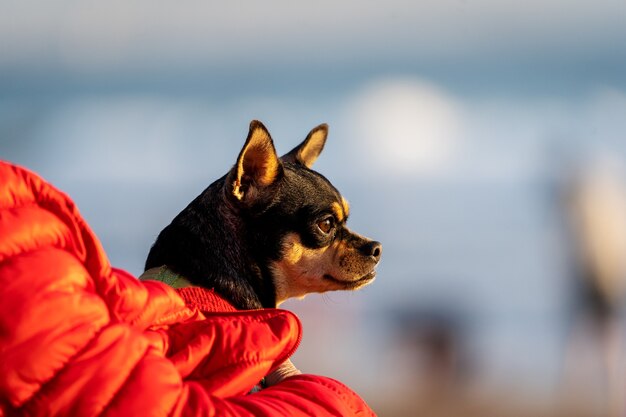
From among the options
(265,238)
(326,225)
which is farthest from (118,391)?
(326,225)

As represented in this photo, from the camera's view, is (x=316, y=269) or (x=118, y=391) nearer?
(x=118, y=391)

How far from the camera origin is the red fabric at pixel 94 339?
1743 mm

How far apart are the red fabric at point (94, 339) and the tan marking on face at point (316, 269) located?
1.60m

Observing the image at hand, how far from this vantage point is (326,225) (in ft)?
13.6

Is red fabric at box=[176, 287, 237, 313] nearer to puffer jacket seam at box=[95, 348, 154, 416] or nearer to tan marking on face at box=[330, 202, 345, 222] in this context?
puffer jacket seam at box=[95, 348, 154, 416]

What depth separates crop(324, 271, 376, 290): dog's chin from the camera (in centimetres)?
418

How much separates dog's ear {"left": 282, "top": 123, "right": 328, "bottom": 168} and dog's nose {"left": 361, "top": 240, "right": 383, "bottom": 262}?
0.58 meters

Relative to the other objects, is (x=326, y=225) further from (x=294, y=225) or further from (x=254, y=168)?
(x=254, y=168)

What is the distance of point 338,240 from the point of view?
4.24m

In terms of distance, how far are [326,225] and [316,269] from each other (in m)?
0.22

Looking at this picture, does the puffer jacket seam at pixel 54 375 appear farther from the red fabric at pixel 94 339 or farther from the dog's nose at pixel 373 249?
the dog's nose at pixel 373 249

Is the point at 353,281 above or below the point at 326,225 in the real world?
below

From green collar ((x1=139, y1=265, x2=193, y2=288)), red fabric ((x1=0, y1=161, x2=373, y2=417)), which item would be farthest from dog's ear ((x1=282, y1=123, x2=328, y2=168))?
red fabric ((x1=0, y1=161, x2=373, y2=417))

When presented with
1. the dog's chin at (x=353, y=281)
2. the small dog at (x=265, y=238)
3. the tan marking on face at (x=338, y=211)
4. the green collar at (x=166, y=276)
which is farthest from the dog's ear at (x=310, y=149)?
the green collar at (x=166, y=276)
